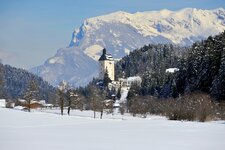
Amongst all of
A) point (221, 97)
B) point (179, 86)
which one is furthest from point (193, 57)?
point (221, 97)

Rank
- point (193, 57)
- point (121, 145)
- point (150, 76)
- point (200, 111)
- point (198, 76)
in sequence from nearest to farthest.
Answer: point (121, 145)
point (200, 111)
point (198, 76)
point (193, 57)
point (150, 76)

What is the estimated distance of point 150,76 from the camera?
184500 mm

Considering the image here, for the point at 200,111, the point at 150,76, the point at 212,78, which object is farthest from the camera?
the point at 150,76

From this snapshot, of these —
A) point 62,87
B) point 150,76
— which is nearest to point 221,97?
point 62,87

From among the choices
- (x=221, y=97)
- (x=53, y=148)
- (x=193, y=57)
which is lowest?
(x=53, y=148)

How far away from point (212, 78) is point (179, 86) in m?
23.0

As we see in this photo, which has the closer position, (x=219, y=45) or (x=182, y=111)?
(x=182, y=111)

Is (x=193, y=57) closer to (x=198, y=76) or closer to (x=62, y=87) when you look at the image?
(x=198, y=76)

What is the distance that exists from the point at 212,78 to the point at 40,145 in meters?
79.9

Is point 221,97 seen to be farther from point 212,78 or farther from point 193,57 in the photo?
point 193,57

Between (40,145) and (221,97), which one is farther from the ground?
A: (221,97)

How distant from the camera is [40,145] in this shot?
78.4 feet

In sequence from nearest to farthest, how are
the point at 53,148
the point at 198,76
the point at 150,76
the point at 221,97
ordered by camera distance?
the point at 53,148 < the point at 221,97 < the point at 198,76 < the point at 150,76

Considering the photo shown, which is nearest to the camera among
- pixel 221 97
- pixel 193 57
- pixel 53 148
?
pixel 53 148
